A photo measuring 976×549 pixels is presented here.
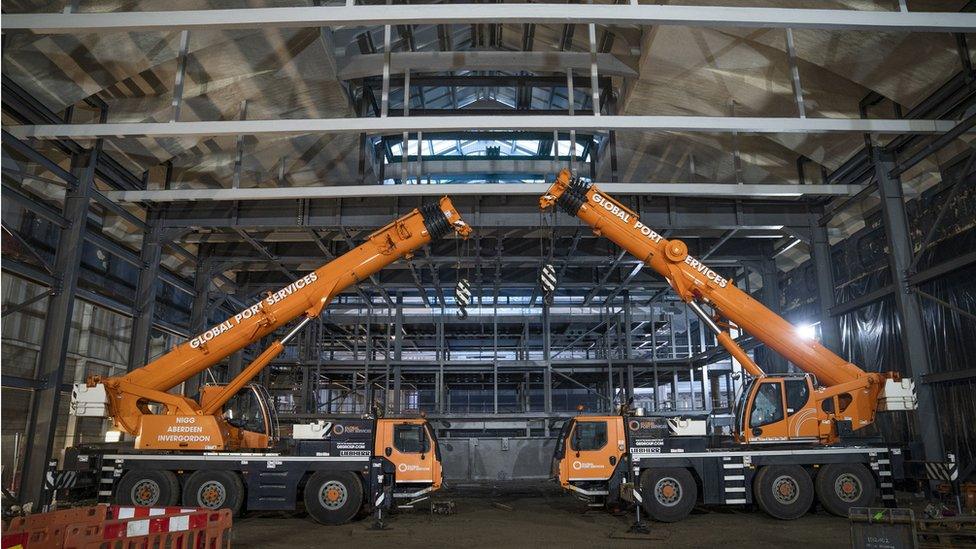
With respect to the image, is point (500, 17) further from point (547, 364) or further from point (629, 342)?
point (629, 342)

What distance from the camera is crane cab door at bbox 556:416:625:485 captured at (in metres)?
13.5

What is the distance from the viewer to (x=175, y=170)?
55.9 ft

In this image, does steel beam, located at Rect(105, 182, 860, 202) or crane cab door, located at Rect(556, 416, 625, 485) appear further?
crane cab door, located at Rect(556, 416, 625, 485)

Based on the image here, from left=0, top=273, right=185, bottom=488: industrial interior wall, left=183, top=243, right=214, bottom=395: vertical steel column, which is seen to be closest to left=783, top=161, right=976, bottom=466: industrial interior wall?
left=183, top=243, right=214, bottom=395: vertical steel column

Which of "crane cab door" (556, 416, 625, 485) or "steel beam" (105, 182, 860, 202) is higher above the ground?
"steel beam" (105, 182, 860, 202)

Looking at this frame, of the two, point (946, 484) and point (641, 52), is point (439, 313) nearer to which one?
point (641, 52)

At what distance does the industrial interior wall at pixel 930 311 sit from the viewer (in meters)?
12.4

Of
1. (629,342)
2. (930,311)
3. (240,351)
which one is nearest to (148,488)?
(240,351)

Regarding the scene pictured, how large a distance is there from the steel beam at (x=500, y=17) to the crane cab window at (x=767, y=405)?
669 centimetres

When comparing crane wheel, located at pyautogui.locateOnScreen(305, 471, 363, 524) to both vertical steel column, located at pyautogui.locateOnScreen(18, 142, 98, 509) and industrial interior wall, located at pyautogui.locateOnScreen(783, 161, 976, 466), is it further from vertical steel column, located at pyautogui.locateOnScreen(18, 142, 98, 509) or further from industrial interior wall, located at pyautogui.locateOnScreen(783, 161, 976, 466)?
industrial interior wall, located at pyautogui.locateOnScreen(783, 161, 976, 466)

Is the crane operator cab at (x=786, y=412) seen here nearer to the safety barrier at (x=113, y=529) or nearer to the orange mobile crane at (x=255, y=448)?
the orange mobile crane at (x=255, y=448)

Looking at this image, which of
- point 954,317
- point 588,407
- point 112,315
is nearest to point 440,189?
point 954,317

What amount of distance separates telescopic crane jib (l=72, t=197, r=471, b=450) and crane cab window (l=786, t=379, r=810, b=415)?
6953mm

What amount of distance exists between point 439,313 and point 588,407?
16.9 metres
